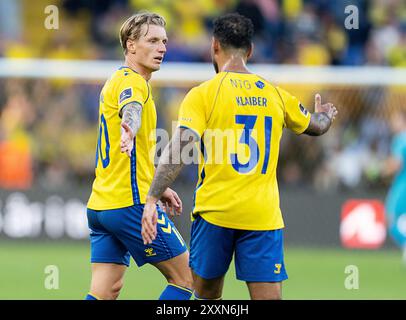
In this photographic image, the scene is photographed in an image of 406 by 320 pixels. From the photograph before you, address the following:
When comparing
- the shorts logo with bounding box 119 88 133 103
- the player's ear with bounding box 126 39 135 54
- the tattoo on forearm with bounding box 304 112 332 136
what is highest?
the player's ear with bounding box 126 39 135 54

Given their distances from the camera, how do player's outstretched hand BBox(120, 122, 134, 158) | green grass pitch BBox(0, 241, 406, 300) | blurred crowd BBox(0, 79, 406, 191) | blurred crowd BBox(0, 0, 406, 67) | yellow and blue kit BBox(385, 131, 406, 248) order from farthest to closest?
blurred crowd BBox(0, 0, 406, 67) → blurred crowd BBox(0, 79, 406, 191) → yellow and blue kit BBox(385, 131, 406, 248) → green grass pitch BBox(0, 241, 406, 300) → player's outstretched hand BBox(120, 122, 134, 158)

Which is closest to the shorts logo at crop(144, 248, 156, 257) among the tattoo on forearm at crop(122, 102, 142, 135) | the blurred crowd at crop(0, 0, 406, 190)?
the tattoo on forearm at crop(122, 102, 142, 135)

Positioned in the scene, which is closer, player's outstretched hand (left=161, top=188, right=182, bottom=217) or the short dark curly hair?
the short dark curly hair

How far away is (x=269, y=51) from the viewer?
1862 cm

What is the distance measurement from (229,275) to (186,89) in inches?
182

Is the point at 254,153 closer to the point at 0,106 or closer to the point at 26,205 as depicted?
the point at 26,205

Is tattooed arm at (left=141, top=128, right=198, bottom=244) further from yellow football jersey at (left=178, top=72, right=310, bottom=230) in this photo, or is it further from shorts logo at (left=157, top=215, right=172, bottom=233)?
shorts logo at (left=157, top=215, right=172, bottom=233)

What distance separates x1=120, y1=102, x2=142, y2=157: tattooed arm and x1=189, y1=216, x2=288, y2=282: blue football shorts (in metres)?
0.72

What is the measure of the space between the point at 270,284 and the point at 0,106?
11115 mm

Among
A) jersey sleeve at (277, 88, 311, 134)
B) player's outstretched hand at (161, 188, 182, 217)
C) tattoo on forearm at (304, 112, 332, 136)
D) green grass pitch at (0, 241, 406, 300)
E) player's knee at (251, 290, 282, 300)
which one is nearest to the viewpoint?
player's knee at (251, 290, 282, 300)

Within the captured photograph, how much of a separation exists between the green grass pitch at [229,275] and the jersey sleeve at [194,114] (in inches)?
181

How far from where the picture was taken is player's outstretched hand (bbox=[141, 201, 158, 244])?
675 cm

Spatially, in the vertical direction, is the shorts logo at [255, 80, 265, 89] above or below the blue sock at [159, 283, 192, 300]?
above

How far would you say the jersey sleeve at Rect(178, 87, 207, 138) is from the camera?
6664mm
